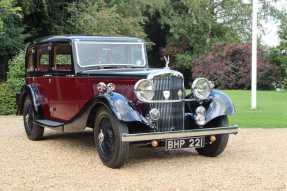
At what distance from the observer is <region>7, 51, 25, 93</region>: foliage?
15750mm

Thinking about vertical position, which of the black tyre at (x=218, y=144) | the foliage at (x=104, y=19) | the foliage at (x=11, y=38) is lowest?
the black tyre at (x=218, y=144)

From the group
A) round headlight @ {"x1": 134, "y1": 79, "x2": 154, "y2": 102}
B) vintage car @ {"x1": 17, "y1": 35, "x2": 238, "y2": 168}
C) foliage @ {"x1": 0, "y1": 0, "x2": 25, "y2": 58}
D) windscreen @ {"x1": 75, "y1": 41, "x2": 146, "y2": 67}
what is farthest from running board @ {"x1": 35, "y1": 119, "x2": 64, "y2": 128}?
foliage @ {"x1": 0, "y1": 0, "x2": 25, "y2": 58}

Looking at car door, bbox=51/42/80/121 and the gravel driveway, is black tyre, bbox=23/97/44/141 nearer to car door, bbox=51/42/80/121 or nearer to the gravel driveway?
the gravel driveway

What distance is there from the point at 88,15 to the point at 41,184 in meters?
17.6

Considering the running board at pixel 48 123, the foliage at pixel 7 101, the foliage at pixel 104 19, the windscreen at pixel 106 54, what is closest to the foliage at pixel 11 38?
the foliage at pixel 104 19

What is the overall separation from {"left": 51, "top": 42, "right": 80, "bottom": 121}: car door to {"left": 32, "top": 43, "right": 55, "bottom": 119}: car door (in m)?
0.16

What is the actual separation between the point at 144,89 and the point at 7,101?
9049 millimetres

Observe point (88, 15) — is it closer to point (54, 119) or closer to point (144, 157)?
point (54, 119)

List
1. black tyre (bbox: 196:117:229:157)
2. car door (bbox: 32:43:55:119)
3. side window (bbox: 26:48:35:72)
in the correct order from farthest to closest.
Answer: side window (bbox: 26:48:35:72) → car door (bbox: 32:43:55:119) → black tyre (bbox: 196:117:229:157)

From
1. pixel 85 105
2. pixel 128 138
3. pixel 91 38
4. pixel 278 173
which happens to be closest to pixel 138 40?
pixel 91 38

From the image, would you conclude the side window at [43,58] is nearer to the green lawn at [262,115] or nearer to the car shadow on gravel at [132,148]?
the car shadow on gravel at [132,148]

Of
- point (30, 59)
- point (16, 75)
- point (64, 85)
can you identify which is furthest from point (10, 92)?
point (64, 85)

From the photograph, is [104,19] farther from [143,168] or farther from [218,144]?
[143,168]

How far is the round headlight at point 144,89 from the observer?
24.8 ft
